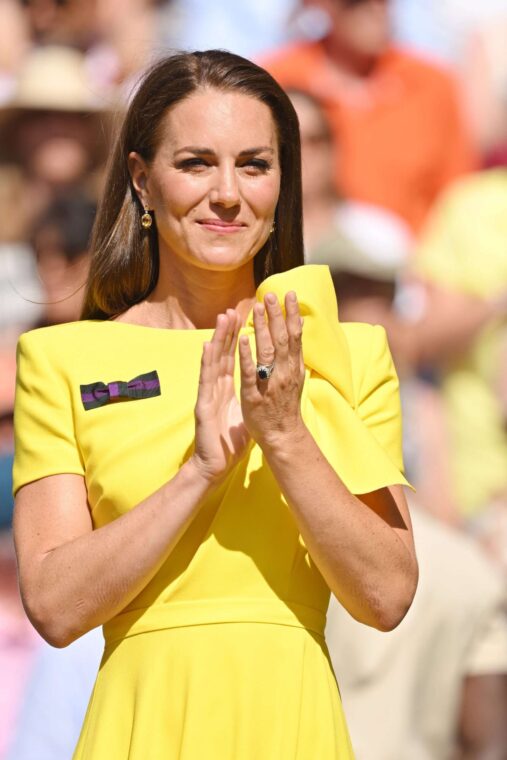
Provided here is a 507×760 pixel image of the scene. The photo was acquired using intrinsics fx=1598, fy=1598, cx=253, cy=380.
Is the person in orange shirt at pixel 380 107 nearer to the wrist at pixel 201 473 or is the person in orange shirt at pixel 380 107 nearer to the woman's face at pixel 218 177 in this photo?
the woman's face at pixel 218 177

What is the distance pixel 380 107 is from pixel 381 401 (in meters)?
4.30

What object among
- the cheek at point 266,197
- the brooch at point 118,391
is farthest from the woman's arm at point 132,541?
the cheek at point 266,197

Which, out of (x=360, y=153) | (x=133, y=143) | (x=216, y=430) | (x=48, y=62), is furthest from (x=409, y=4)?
(x=216, y=430)

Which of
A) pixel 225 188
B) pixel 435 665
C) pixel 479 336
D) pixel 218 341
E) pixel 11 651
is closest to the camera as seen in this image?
pixel 218 341

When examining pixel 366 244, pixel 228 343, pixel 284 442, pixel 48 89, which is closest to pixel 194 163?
pixel 228 343

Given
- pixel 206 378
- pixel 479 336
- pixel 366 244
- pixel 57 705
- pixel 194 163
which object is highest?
pixel 194 163

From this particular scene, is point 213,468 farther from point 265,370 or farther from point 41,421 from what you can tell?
point 41,421

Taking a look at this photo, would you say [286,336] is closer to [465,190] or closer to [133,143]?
[133,143]

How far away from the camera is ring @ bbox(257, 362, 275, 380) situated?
285 centimetres

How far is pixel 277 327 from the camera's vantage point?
283 cm

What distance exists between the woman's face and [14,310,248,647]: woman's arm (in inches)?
10.8

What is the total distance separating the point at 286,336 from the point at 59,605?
65 cm

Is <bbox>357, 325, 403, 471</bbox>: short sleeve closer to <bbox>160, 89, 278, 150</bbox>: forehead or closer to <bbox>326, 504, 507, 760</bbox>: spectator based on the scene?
<bbox>160, 89, 278, 150</bbox>: forehead

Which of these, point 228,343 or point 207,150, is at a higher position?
point 207,150
